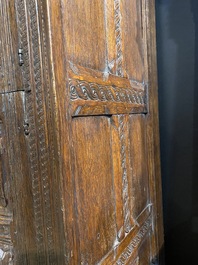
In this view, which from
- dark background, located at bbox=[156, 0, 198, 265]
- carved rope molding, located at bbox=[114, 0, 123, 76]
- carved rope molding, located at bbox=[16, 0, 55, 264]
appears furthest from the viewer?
dark background, located at bbox=[156, 0, 198, 265]

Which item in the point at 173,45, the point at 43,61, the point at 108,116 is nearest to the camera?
the point at 43,61

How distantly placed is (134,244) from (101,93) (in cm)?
72

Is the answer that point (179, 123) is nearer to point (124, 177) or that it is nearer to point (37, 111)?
point (124, 177)

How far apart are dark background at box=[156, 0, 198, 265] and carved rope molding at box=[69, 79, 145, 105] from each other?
36cm

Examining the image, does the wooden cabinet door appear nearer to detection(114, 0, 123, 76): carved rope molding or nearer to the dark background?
detection(114, 0, 123, 76): carved rope molding

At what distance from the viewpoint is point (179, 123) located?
Result: 1387mm

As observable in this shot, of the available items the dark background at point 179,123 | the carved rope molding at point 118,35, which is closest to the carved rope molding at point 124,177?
the carved rope molding at point 118,35

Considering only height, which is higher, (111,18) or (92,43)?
(111,18)

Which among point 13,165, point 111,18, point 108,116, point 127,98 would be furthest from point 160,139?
point 13,165

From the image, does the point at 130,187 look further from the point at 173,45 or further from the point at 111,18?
the point at 173,45

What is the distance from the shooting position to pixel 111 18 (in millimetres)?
913

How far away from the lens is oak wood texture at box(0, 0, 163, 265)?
2.03ft

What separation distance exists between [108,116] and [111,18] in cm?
39

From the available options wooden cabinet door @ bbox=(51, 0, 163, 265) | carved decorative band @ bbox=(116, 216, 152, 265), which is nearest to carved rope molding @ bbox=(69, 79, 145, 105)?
wooden cabinet door @ bbox=(51, 0, 163, 265)
